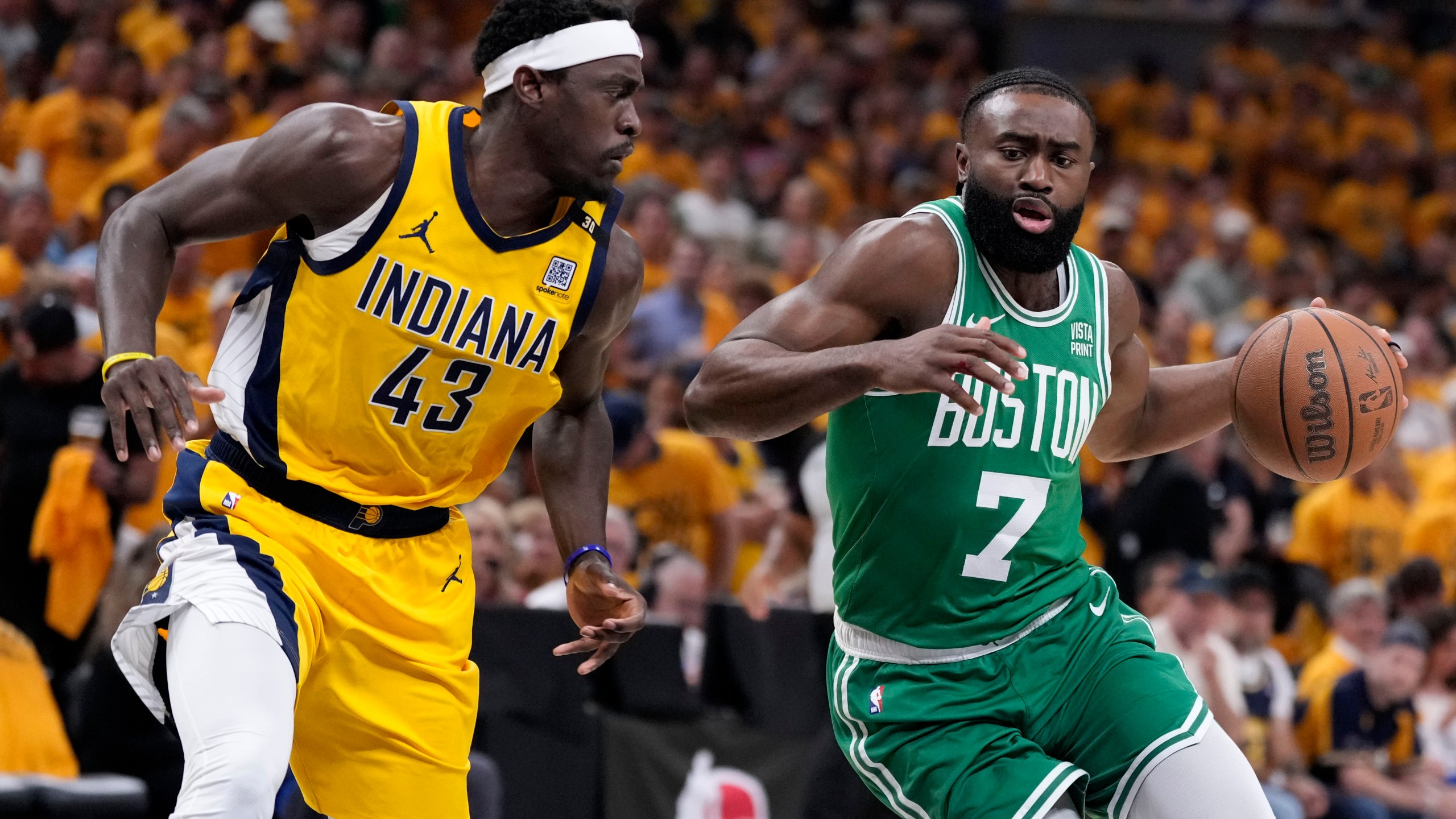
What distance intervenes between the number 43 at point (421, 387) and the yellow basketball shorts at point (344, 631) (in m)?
0.24

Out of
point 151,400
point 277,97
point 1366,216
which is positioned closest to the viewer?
point 151,400

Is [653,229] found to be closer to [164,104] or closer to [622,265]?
[164,104]

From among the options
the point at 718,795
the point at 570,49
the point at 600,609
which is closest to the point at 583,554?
the point at 600,609

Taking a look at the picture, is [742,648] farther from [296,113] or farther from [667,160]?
[667,160]

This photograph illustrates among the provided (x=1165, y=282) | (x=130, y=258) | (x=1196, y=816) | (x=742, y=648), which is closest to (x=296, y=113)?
(x=130, y=258)

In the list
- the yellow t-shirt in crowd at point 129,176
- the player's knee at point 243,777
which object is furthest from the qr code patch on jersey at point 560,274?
the yellow t-shirt in crowd at point 129,176

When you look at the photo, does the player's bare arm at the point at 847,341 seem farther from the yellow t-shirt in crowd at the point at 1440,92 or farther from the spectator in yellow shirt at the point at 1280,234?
the yellow t-shirt in crowd at the point at 1440,92

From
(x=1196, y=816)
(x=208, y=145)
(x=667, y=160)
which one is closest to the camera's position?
(x=1196, y=816)

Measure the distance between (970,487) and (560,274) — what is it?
1092mm

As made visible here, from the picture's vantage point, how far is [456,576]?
13.9 ft

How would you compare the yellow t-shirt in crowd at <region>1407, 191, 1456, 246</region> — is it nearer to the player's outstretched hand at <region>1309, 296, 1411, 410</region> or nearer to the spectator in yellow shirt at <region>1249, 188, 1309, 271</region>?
the spectator in yellow shirt at <region>1249, 188, 1309, 271</region>

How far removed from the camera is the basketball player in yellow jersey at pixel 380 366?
12.6 ft

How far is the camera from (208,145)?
974 cm

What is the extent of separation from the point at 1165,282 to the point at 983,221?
9.96m
